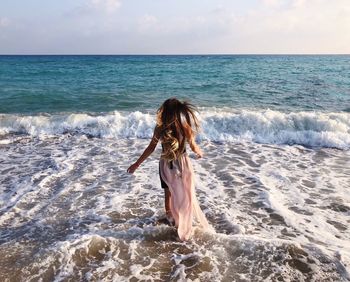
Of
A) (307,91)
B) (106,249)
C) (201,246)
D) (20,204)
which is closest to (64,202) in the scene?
(20,204)

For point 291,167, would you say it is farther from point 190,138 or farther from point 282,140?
point 190,138

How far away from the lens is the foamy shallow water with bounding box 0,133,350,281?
404 centimetres

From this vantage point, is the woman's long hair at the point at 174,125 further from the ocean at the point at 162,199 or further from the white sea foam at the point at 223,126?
the white sea foam at the point at 223,126

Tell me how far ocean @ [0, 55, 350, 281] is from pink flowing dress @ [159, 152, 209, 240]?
220 mm

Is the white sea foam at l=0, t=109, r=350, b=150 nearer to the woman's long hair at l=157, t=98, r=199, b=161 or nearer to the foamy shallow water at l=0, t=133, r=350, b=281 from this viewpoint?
the foamy shallow water at l=0, t=133, r=350, b=281

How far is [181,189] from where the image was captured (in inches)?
180

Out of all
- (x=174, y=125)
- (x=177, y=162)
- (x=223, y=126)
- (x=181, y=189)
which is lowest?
(x=223, y=126)

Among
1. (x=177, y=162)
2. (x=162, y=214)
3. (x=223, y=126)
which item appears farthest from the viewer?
(x=223, y=126)

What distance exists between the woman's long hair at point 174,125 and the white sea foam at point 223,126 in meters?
6.46

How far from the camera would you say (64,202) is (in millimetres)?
5988

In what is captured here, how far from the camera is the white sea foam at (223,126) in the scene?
36.0ft

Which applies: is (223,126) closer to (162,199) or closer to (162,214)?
(162,199)

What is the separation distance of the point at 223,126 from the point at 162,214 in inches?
281

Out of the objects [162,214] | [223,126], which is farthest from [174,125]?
[223,126]
